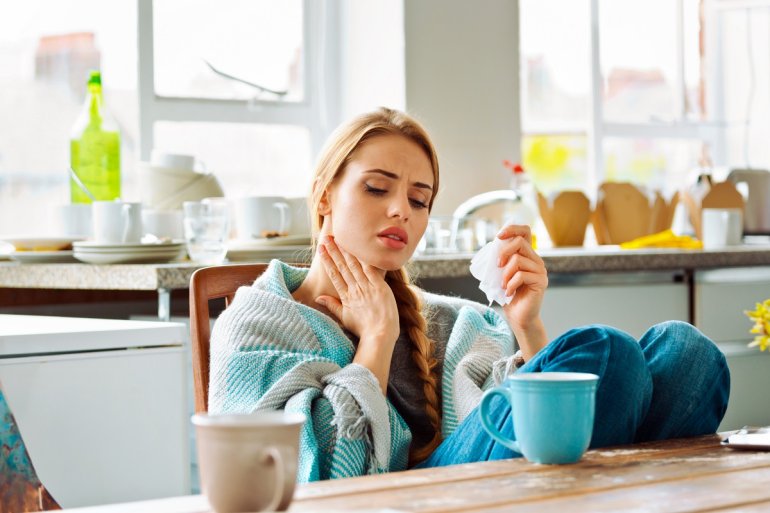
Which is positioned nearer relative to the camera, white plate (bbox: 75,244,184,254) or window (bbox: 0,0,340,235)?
white plate (bbox: 75,244,184,254)

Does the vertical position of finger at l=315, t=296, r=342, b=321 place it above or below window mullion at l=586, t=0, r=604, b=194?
below

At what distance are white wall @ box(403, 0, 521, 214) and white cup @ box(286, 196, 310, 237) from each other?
0.64m

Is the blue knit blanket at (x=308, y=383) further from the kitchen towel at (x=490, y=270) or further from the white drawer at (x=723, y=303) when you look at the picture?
the white drawer at (x=723, y=303)

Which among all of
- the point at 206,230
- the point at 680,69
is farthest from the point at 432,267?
the point at 680,69

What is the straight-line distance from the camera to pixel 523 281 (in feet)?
5.24

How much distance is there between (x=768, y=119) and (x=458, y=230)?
1960 mm

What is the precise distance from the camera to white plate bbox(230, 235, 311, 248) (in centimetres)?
252

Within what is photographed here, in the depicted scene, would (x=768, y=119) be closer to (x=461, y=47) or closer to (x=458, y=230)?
(x=461, y=47)

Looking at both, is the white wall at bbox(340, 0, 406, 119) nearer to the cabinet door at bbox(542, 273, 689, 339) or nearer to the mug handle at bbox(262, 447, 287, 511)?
the cabinet door at bbox(542, 273, 689, 339)

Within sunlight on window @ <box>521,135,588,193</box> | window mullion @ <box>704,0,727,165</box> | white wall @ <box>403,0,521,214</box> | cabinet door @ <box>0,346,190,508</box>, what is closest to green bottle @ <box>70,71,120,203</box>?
white wall @ <box>403,0,521,214</box>

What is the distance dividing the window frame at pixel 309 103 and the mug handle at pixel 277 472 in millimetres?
2486

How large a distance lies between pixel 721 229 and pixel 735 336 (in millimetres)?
504

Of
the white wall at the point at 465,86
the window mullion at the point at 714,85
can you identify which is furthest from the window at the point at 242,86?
the window mullion at the point at 714,85

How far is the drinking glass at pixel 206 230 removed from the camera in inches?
92.5
